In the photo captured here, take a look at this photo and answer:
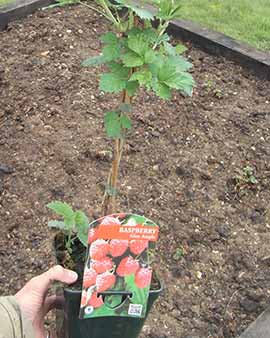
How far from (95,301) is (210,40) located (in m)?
2.57

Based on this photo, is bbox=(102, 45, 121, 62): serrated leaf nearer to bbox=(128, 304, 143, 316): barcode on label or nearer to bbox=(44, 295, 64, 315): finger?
bbox=(128, 304, 143, 316): barcode on label

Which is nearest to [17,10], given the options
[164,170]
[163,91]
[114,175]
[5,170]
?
[5,170]

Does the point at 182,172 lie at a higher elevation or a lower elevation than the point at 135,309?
lower

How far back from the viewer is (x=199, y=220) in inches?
112

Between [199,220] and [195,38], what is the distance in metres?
1.59

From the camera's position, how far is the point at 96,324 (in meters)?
1.88

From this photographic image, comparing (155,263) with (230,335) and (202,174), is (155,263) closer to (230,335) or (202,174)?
(230,335)

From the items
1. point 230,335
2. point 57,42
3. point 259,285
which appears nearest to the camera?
point 230,335

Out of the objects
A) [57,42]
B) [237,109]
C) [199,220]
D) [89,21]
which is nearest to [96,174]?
[199,220]

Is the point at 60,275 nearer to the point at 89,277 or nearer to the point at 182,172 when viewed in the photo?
the point at 89,277

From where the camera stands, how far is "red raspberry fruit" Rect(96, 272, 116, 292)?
1704mm

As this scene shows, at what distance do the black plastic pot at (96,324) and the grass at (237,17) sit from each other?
2789 millimetres

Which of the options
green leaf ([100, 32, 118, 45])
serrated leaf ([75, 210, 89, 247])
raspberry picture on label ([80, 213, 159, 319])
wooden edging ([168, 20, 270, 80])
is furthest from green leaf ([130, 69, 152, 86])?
wooden edging ([168, 20, 270, 80])

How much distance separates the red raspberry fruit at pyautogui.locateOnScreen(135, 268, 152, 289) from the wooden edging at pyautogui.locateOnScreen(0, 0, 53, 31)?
9.40 ft
